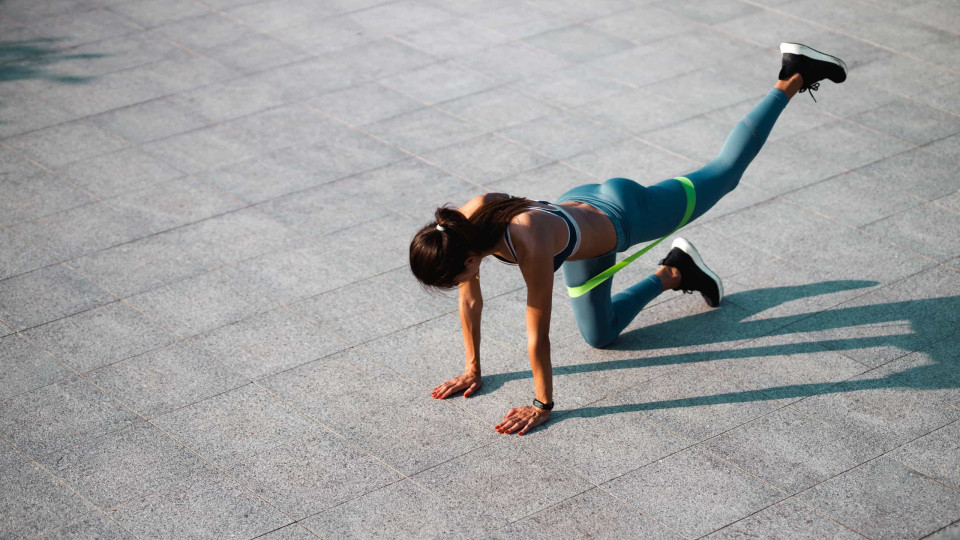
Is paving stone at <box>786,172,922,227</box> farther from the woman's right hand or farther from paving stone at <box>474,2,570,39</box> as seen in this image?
paving stone at <box>474,2,570,39</box>

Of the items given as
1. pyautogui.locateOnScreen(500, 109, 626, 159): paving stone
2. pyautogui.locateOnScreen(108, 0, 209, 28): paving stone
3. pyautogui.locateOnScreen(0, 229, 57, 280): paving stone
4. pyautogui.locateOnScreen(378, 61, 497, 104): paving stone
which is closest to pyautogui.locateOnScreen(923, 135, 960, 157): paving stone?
pyautogui.locateOnScreen(500, 109, 626, 159): paving stone

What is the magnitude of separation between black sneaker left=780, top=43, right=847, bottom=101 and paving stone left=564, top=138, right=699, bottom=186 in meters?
1.63

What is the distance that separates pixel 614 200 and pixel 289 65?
542 centimetres

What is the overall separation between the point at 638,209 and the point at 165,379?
2.70 m

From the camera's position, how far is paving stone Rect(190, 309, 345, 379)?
5438mm

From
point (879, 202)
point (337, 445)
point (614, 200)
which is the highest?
point (614, 200)

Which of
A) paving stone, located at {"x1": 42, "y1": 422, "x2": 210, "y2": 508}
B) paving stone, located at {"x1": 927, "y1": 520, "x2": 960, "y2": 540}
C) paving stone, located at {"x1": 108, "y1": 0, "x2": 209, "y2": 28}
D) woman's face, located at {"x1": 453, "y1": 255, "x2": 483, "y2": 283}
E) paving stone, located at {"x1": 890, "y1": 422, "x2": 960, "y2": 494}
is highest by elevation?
woman's face, located at {"x1": 453, "y1": 255, "x2": 483, "y2": 283}

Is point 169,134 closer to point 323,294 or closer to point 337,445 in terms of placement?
point 323,294

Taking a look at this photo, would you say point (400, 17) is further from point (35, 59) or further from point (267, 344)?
point (267, 344)

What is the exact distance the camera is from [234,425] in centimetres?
496

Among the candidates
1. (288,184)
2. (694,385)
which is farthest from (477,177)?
(694,385)

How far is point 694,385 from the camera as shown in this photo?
5.21 metres

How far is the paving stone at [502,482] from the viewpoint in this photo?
173 inches

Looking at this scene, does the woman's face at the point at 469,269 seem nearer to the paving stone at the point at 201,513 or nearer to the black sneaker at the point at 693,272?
the paving stone at the point at 201,513
